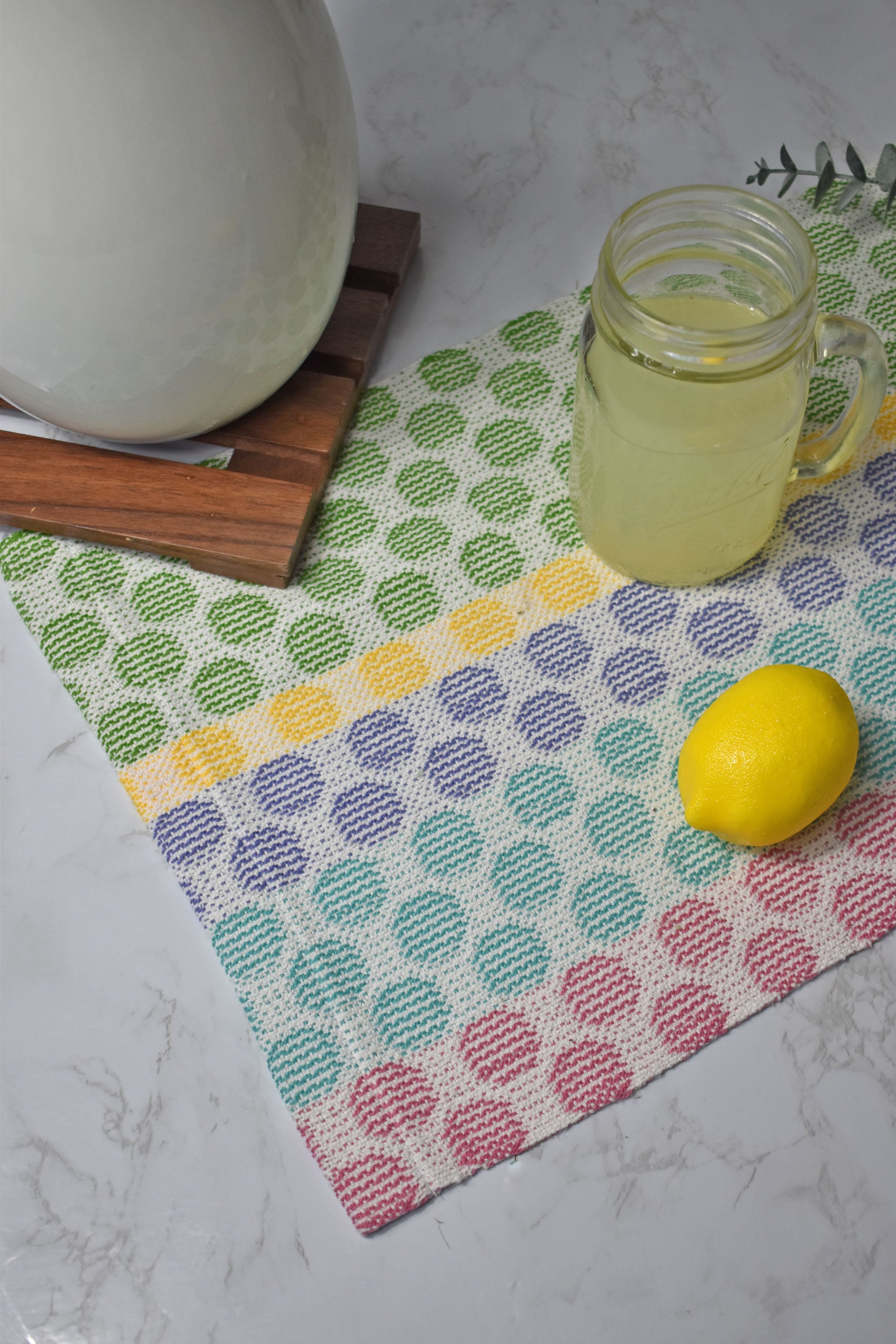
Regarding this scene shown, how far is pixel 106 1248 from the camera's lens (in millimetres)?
479

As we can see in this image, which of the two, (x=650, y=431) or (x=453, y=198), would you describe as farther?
(x=453, y=198)

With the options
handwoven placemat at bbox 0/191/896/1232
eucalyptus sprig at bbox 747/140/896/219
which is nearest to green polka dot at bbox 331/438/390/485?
handwoven placemat at bbox 0/191/896/1232

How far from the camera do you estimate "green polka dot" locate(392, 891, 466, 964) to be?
0.52 metres

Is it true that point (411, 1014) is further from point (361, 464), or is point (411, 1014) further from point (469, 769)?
point (361, 464)

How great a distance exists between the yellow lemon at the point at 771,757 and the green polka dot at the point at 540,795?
0.06 meters

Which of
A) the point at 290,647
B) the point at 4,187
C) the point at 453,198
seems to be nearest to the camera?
the point at 4,187

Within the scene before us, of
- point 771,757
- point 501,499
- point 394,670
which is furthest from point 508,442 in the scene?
point 771,757

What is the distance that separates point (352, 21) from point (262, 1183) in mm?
772

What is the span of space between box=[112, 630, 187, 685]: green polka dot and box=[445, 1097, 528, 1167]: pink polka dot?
0.26m

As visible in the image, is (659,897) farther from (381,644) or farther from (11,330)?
(11,330)

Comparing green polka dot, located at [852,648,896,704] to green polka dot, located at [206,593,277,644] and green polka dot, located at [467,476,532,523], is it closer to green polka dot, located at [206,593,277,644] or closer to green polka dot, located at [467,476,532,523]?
green polka dot, located at [467,476,532,523]

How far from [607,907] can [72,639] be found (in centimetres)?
31

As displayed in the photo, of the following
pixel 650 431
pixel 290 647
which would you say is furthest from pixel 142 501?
pixel 650 431

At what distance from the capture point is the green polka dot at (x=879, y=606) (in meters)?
0.60
